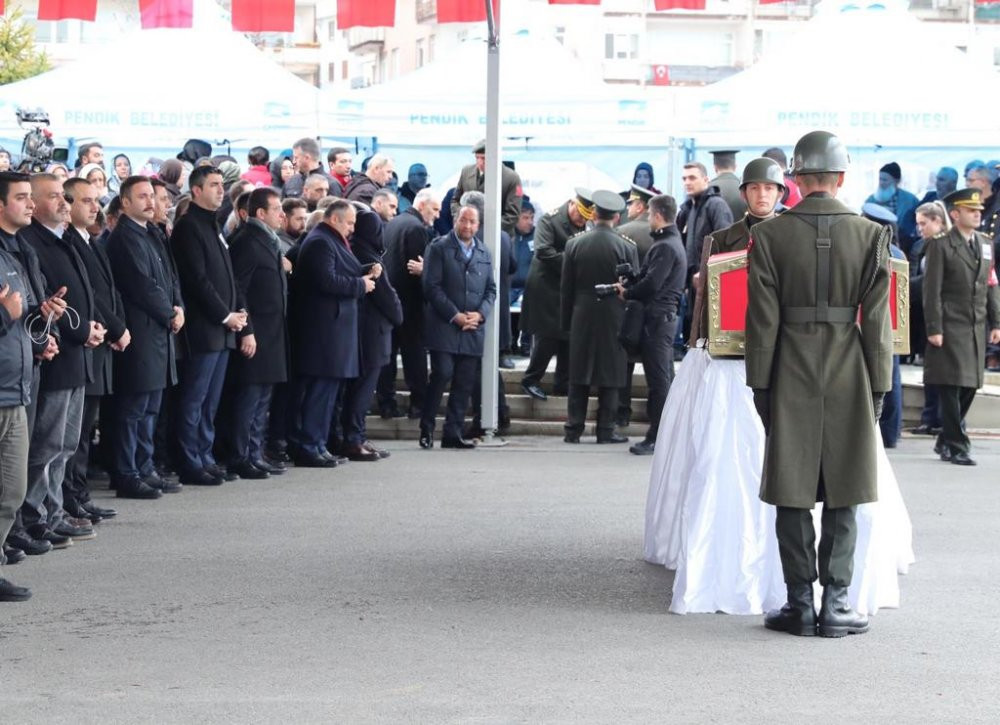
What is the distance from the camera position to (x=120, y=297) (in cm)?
1170

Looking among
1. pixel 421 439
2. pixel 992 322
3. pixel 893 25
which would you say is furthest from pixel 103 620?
pixel 893 25

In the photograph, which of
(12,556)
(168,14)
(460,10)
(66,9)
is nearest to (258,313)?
(12,556)

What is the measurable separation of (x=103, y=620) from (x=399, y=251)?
25.9 ft

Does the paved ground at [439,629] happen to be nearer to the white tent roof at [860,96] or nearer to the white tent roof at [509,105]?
the white tent roof at [860,96]

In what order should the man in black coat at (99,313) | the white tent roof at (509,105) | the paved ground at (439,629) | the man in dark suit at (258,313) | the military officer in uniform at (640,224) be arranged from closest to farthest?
1. the paved ground at (439,629)
2. the man in black coat at (99,313)
3. the man in dark suit at (258,313)
4. the military officer in uniform at (640,224)
5. the white tent roof at (509,105)

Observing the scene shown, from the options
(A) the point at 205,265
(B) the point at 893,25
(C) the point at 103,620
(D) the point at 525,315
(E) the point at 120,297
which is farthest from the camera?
(B) the point at 893,25

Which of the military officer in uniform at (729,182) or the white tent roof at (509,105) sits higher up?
the white tent roof at (509,105)

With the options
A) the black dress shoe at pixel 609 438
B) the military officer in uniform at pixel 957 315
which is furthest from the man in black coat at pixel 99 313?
the military officer in uniform at pixel 957 315

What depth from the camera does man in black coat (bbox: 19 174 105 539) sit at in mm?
10062

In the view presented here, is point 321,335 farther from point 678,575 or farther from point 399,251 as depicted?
point 678,575

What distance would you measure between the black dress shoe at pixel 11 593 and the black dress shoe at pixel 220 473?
435cm

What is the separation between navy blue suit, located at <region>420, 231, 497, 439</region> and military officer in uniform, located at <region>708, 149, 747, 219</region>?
2.86 metres

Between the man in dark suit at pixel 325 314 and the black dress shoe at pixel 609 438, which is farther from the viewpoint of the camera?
the black dress shoe at pixel 609 438

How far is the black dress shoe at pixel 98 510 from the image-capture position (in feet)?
37.5
